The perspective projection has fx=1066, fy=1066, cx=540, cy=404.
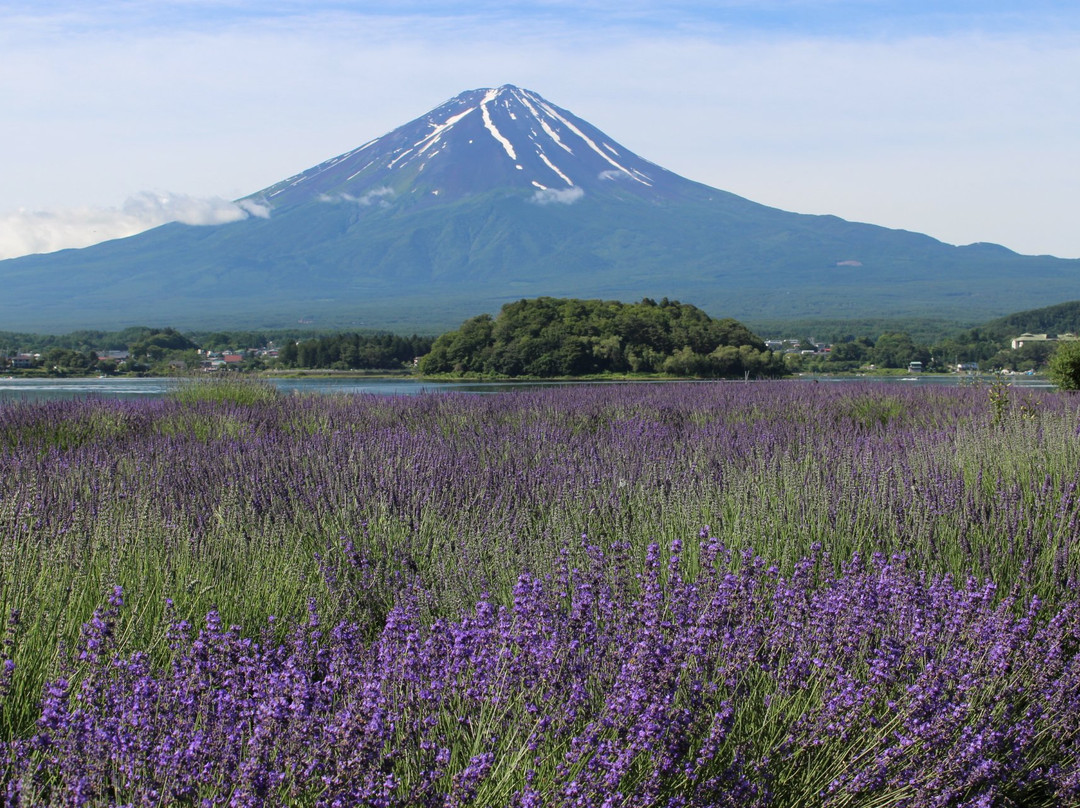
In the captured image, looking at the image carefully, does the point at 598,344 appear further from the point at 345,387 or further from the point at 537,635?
the point at 537,635

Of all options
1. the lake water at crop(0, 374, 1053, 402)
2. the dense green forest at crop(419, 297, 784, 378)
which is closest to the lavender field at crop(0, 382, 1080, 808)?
the lake water at crop(0, 374, 1053, 402)

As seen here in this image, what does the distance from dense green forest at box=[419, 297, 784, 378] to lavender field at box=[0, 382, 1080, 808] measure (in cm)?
2695

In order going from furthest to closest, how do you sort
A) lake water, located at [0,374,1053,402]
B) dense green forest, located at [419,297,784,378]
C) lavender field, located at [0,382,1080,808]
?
dense green forest, located at [419,297,784,378] < lake water, located at [0,374,1053,402] < lavender field, located at [0,382,1080,808]

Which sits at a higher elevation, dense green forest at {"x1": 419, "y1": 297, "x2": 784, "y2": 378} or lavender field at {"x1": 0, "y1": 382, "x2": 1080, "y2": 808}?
dense green forest at {"x1": 419, "y1": 297, "x2": 784, "y2": 378}

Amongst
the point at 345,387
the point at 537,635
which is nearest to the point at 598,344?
the point at 345,387

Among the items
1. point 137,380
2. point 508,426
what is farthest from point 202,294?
point 508,426

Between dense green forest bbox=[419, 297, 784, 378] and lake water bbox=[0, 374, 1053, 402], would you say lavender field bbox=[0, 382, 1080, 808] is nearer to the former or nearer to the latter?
lake water bbox=[0, 374, 1053, 402]

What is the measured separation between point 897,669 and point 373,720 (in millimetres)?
1394

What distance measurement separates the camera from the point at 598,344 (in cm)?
3541

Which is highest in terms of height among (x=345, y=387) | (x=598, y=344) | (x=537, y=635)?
(x=598, y=344)

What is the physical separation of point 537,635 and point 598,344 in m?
33.1

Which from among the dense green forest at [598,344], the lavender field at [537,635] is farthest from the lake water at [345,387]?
the lavender field at [537,635]

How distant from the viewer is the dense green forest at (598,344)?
33.0 m

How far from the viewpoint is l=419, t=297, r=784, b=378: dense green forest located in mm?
32969
